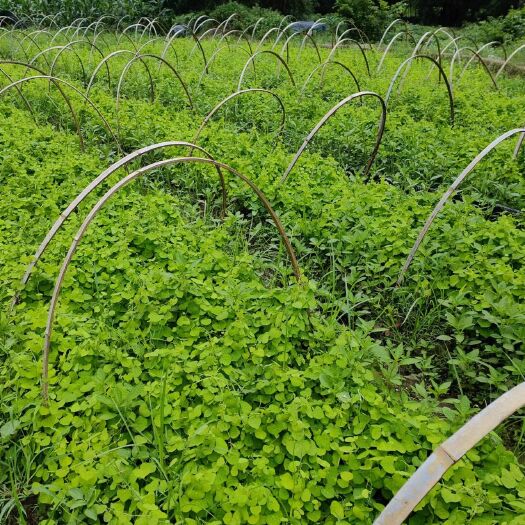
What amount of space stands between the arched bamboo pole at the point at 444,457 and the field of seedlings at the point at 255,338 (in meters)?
0.57

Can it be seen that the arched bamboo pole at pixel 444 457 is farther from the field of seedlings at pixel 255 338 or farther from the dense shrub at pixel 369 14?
the dense shrub at pixel 369 14

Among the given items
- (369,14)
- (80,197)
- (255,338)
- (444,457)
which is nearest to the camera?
(444,457)

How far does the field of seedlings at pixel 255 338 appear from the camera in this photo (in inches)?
72.4

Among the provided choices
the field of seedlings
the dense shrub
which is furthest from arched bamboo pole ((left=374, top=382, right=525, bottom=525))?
the dense shrub

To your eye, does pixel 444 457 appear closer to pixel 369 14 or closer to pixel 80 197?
pixel 80 197

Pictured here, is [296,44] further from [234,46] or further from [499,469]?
[499,469]

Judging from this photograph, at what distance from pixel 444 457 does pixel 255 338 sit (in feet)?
4.79

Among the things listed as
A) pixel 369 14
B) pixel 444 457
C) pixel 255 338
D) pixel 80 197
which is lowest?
pixel 255 338

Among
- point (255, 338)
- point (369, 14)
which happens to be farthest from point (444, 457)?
point (369, 14)

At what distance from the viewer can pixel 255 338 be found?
2555 millimetres

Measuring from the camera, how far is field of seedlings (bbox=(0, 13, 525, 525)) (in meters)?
1.84

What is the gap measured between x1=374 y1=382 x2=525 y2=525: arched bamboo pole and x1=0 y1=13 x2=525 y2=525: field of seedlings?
0.57 meters

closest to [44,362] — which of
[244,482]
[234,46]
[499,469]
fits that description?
[244,482]

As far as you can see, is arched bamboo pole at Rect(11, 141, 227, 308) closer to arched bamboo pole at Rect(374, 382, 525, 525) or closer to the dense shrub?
arched bamboo pole at Rect(374, 382, 525, 525)
